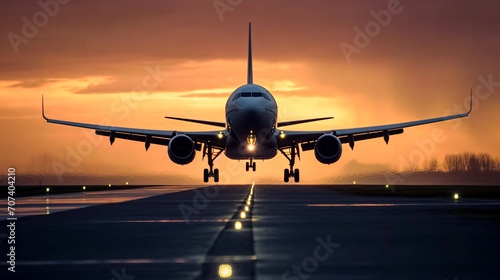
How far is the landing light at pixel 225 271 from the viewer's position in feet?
42.4

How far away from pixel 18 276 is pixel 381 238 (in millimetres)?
8878

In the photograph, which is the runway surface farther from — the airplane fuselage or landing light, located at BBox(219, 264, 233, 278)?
the airplane fuselage

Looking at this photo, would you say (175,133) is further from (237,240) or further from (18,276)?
(18,276)

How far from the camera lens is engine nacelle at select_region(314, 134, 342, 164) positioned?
5890 cm

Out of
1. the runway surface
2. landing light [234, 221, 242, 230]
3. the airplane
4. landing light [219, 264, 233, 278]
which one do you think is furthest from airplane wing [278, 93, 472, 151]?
landing light [219, 264, 233, 278]

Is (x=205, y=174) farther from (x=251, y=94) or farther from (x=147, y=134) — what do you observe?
(x=251, y=94)

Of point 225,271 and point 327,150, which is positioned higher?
point 327,150

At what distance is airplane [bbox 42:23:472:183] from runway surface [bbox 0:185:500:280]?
25601 mm

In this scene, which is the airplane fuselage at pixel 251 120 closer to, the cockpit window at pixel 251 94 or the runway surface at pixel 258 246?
the cockpit window at pixel 251 94

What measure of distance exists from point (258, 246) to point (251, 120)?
36.0m

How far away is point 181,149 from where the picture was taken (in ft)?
191

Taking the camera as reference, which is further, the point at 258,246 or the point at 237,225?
the point at 237,225

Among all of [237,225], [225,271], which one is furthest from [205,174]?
[225,271]

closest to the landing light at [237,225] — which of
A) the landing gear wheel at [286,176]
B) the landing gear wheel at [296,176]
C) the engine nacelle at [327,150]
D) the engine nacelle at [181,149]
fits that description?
the engine nacelle at [181,149]
